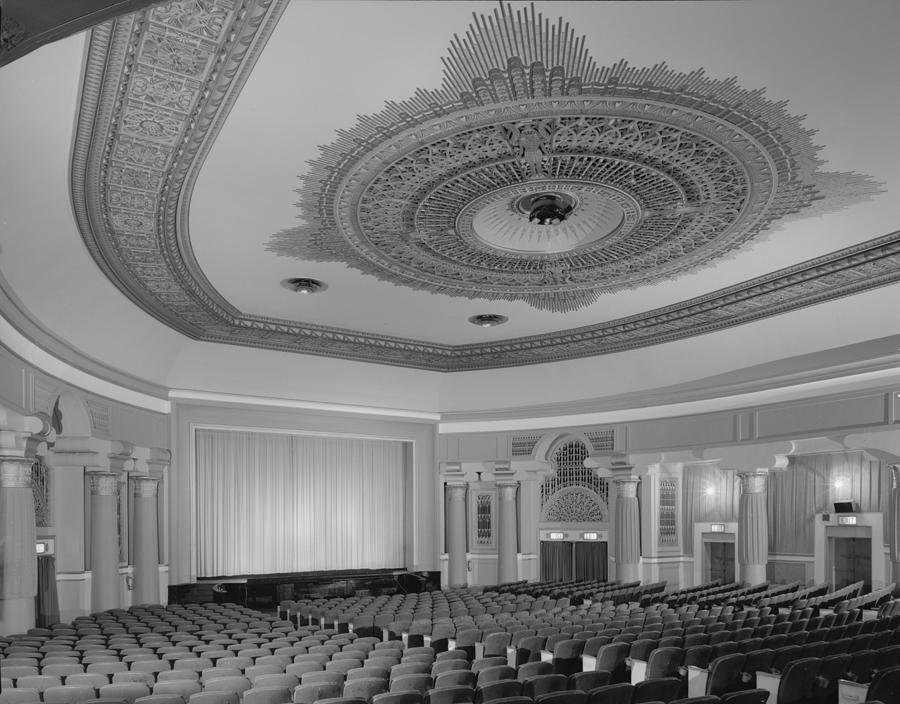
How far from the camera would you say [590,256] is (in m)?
13.3

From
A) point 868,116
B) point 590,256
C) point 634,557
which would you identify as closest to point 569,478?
point 634,557

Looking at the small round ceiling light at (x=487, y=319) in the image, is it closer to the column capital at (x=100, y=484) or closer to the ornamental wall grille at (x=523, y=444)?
the ornamental wall grille at (x=523, y=444)

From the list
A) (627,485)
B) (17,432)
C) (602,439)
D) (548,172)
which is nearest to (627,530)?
(627,485)

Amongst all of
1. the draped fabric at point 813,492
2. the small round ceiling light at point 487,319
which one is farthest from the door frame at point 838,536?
the small round ceiling light at point 487,319

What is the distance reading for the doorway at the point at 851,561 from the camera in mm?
20281

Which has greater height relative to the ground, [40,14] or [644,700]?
[40,14]

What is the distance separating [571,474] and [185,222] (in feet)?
51.2

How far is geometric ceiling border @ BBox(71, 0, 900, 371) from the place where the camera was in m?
6.89

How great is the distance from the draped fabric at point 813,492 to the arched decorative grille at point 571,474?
4693mm

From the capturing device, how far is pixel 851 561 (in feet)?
67.6

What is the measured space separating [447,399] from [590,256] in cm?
1060

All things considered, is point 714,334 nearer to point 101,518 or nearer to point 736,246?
point 736,246

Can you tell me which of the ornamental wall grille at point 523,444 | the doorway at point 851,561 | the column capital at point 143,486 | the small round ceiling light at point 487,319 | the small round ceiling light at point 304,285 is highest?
the small round ceiling light at point 304,285

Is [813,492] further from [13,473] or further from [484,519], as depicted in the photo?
[13,473]
